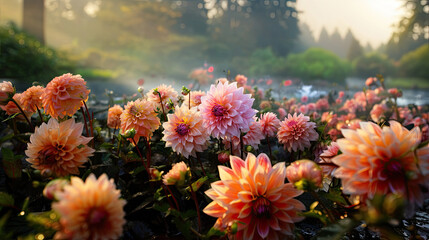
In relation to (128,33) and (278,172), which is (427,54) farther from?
(278,172)

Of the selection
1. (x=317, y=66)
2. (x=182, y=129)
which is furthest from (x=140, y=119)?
(x=317, y=66)

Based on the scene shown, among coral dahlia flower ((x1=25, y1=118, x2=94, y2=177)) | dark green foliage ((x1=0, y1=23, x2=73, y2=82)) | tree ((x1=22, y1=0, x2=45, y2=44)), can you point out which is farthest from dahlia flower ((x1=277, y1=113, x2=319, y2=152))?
tree ((x1=22, y1=0, x2=45, y2=44))

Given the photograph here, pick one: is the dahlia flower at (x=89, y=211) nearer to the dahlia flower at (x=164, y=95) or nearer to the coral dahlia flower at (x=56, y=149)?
the coral dahlia flower at (x=56, y=149)

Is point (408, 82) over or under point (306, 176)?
over

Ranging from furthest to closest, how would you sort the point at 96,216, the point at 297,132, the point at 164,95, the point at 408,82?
the point at 408,82 → the point at 164,95 → the point at 297,132 → the point at 96,216

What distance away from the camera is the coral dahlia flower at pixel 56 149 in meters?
0.62

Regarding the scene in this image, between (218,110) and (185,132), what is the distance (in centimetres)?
12

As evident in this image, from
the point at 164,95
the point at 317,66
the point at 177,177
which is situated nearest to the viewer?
the point at 177,177

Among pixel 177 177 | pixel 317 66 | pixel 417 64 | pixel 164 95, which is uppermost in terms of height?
pixel 417 64

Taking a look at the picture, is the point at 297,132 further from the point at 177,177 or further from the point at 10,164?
the point at 10,164

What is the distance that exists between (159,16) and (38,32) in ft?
22.4

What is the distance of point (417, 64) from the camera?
572 inches

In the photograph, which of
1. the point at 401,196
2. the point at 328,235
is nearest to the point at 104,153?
the point at 328,235

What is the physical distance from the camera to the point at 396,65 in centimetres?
1559
